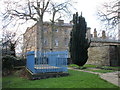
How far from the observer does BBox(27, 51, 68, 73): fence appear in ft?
31.0

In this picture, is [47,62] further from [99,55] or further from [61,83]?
[99,55]

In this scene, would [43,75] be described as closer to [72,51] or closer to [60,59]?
[60,59]

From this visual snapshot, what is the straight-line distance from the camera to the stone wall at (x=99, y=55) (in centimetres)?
1880

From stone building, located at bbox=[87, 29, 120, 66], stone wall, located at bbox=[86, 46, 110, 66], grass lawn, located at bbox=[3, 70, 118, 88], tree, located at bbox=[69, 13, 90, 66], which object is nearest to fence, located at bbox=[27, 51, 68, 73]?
grass lawn, located at bbox=[3, 70, 118, 88]

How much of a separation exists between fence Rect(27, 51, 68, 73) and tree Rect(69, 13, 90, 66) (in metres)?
5.04

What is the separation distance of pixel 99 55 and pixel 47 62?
1159 cm

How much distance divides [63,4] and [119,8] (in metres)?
12.1

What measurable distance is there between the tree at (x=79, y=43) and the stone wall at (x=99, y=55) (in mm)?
4006

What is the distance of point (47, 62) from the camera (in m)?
10.8

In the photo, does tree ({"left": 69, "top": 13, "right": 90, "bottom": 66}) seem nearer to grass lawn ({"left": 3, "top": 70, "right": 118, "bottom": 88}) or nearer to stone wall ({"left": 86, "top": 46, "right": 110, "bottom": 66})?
stone wall ({"left": 86, "top": 46, "right": 110, "bottom": 66})

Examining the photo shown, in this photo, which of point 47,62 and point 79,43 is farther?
point 79,43

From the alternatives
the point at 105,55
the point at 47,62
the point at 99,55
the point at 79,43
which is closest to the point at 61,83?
the point at 47,62

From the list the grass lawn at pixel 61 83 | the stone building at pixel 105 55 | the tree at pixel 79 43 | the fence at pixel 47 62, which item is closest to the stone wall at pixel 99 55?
the stone building at pixel 105 55

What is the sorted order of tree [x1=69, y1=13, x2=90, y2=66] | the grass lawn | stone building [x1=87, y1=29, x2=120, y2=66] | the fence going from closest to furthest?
the grass lawn < the fence < tree [x1=69, y1=13, x2=90, y2=66] < stone building [x1=87, y1=29, x2=120, y2=66]
